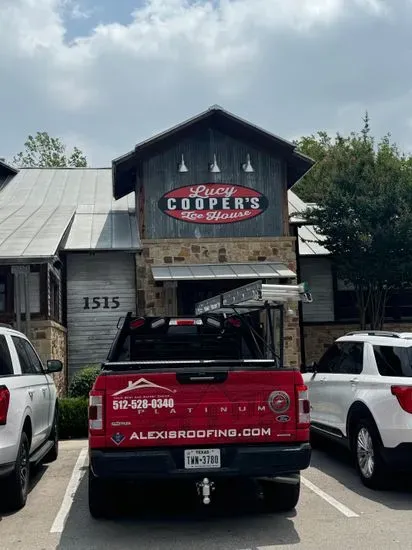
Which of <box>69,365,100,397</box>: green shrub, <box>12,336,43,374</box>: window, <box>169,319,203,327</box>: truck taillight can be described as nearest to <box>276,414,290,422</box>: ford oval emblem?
<box>169,319,203,327</box>: truck taillight

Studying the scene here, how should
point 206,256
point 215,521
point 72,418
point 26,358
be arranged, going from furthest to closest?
1. point 206,256
2. point 72,418
3. point 26,358
4. point 215,521

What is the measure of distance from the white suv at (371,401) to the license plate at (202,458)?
228cm

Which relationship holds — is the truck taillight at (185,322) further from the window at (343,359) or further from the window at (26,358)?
the window at (343,359)

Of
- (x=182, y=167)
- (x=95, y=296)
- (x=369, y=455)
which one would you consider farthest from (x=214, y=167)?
(x=369, y=455)

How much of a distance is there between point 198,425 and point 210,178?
11.8 m

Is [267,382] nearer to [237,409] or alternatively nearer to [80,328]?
[237,409]

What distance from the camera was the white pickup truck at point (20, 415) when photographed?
611 centimetres

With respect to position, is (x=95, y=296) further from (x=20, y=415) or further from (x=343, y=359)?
(x=20, y=415)

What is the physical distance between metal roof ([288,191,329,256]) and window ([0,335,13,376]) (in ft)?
38.0

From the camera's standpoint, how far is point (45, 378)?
8672mm

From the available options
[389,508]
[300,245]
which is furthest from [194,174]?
[389,508]

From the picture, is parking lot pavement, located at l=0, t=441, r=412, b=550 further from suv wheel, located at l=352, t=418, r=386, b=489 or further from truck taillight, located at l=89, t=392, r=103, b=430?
truck taillight, located at l=89, t=392, r=103, b=430

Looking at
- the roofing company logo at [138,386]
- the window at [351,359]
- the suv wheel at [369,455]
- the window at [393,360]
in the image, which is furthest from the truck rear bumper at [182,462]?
the window at [351,359]

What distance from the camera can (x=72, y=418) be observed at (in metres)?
11.6
